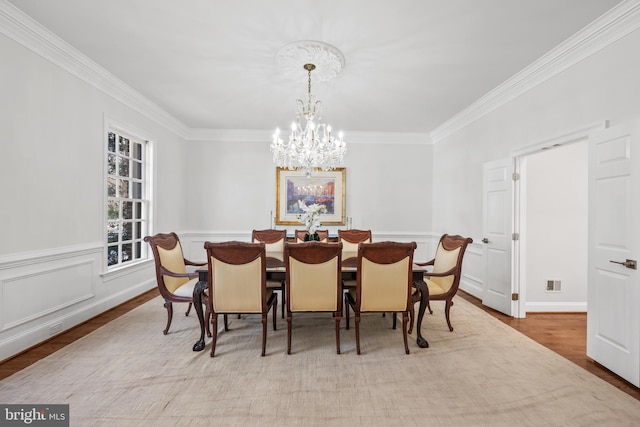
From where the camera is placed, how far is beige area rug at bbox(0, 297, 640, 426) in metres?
1.88

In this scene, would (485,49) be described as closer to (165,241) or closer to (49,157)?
(165,241)

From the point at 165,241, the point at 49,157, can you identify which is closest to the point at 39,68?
the point at 49,157

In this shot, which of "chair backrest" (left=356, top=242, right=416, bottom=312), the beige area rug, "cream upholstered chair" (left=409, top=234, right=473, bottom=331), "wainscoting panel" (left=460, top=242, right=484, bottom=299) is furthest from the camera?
"wainscoting panel" (left=460, top=242, right=484, bottom=299)

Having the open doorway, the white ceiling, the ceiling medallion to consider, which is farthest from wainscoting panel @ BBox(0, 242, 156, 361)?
the open doorway

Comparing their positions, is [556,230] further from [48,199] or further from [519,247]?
[48,199]

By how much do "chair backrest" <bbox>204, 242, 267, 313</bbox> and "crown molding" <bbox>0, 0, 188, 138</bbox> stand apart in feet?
7.49

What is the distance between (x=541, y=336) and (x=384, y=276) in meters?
1.88

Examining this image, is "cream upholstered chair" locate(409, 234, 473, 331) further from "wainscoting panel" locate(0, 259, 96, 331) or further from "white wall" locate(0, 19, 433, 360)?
"wainscoting panel" locate(0, 259, 96, 331)

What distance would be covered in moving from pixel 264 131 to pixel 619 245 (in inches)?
206

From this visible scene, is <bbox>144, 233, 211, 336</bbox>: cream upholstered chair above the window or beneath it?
beneath

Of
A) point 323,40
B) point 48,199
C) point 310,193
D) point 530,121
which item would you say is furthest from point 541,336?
point 48,199

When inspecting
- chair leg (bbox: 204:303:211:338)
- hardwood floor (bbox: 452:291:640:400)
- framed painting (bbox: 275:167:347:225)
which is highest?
framed painting (bbox: 275:167:347:225)

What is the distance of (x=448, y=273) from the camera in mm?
3045

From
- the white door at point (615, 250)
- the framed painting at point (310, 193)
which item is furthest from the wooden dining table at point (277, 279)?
the framed painting at point (310, 193)
